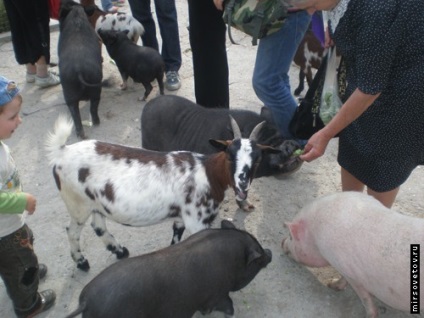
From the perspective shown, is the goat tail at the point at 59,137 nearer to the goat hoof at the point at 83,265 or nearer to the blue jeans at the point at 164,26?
the goat hoof at the point at 83,265

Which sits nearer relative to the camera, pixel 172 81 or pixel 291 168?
pixel 291 168

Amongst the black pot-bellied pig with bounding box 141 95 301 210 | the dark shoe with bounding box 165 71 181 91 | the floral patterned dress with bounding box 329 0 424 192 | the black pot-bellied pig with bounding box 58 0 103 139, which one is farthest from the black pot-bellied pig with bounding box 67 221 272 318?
the dark shoe with bounding box 165 71 181 91

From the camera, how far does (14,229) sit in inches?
109

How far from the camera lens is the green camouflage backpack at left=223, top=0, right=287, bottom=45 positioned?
3.28 meters

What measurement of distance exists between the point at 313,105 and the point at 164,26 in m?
2.97

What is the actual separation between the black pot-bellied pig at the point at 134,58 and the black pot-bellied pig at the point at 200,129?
1.36m

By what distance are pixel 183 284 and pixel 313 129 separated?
1621 millimetres

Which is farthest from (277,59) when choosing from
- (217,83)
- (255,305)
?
(255,305)

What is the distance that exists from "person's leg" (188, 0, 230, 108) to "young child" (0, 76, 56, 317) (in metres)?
1.99

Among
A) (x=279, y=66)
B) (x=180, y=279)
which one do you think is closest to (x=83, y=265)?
(x=180, y=279)

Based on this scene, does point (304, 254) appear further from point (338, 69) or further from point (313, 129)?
point (338, 69)

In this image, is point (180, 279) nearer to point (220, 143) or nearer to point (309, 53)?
point (220, 143)

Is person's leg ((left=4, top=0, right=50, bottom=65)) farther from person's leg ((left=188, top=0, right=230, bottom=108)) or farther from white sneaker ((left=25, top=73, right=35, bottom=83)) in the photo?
person's leg ((left=188, top=0, right=230, bottom=108))

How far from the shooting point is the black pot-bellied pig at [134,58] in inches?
216
